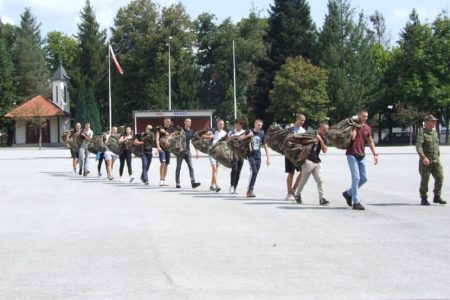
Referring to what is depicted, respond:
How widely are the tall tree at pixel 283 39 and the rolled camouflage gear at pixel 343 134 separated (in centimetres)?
5854

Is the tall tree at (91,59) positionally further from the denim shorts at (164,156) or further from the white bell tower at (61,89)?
the denim shorts at (164,156)

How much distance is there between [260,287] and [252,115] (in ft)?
235

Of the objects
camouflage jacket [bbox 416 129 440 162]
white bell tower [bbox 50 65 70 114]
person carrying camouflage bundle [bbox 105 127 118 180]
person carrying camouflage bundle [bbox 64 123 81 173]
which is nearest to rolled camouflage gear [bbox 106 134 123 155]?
person carrying camouflage bundle [bbox 105 127 118 180]

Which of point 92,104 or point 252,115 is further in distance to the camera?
point 252,115

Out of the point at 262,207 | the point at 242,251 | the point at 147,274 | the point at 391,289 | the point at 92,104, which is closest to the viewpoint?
the point at 391,289

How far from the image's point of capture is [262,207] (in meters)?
13.4

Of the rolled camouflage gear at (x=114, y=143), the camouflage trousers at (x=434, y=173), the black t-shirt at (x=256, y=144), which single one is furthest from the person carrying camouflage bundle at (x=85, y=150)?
the camouflage trousers at (x=434, y=173)

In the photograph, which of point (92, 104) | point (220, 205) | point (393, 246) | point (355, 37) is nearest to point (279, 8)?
point (355, 37)

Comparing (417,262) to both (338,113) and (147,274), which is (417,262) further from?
(338,113)

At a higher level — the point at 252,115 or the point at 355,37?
the point at 355,37

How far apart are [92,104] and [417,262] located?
66.8 metres

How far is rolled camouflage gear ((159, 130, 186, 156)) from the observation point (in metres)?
18.2

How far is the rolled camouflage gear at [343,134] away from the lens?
13.0 m

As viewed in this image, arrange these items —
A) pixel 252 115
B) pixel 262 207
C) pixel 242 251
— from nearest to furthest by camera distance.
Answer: pixel 242 251
pixel 262 207
pixel 252 115
